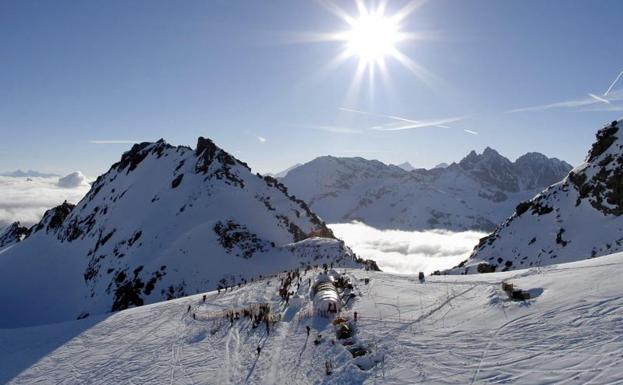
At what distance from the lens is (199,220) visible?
68.1 m

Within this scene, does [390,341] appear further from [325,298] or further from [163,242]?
[163,242]

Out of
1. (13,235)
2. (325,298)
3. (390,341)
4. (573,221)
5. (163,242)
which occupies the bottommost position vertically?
(390,341)

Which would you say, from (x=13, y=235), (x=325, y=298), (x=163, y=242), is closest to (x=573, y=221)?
(x=325, y=298)

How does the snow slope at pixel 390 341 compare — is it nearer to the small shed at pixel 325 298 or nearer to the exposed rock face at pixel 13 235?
the small shed at pixel 325 298

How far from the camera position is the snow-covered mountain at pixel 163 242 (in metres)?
57.8

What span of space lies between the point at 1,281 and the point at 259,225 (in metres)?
56.7

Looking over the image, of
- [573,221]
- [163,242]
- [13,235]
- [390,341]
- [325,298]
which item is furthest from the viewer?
[13,235]

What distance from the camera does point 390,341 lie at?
19.2 m

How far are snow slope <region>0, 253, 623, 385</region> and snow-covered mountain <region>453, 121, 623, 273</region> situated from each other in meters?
43.8

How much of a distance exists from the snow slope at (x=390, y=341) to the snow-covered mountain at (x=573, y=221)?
4378 centimetres

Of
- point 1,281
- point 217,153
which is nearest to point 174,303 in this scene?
point 217,153

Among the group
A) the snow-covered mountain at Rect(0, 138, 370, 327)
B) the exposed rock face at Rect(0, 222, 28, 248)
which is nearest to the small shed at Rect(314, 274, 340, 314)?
the snow-covered mountain at Rect(0, 138, 370, 327)

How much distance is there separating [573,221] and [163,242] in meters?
68.7

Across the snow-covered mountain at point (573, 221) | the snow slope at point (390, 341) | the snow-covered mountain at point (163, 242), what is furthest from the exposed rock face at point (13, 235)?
the snow-covered mountain at point (573, 221)
